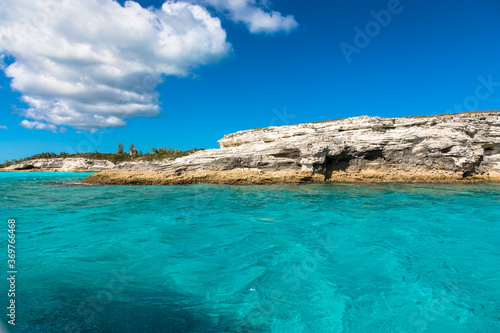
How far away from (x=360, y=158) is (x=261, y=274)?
63.1 ft

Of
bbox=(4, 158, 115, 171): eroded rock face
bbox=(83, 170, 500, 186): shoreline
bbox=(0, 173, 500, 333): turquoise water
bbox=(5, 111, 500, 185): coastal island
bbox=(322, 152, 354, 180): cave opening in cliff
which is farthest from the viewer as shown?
bbox=(4, 158, 115, 171): eroded rock face

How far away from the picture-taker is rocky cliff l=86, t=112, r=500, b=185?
20.0 meters

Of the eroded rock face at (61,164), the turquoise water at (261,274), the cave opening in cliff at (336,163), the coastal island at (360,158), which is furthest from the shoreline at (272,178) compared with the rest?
the eroded rock face at (61,164)

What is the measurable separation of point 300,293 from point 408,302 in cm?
156

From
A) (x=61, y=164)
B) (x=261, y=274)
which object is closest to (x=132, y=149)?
(x=61, y=164)

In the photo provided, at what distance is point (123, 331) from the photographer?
9.90 feet

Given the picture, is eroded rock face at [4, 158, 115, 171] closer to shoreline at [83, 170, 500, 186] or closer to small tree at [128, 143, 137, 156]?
small tree at [128, 143, 137, 156]

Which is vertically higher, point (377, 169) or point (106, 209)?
point (377, 169)

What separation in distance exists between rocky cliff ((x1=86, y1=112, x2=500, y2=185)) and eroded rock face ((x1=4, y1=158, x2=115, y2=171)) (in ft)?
A: 153

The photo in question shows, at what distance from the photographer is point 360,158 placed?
21.3m

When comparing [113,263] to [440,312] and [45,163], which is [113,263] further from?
[45,163]

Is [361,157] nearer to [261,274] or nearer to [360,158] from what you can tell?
[360,158]

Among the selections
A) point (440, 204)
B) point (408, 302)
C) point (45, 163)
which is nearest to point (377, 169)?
point (440, 204)

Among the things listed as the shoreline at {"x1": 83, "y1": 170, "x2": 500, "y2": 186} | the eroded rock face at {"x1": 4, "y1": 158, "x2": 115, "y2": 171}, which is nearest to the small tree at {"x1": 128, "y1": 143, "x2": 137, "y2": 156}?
the eroded rock face at {"x1": 4, "y1": 158, "x2": 115, "y2": 171}
